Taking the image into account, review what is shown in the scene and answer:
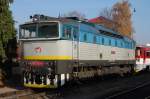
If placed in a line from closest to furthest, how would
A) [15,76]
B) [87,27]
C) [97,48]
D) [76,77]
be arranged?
[76,77]
[87,27]
[97,48]
[15,76]

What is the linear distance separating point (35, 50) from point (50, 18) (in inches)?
72.9

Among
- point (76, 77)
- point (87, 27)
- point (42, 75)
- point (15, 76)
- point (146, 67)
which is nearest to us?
point (42, 75)

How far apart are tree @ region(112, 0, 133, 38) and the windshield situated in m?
48.8

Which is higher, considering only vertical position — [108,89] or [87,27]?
[87,27]

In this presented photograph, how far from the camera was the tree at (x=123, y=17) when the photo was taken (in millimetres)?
66438

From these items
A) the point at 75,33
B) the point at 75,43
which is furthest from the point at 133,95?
the point at 75,33

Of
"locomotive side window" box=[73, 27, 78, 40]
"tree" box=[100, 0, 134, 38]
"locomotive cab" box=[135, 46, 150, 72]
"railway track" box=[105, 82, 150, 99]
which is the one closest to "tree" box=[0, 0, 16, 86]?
"locomotive side window" box=[73, 27, 78, 40]

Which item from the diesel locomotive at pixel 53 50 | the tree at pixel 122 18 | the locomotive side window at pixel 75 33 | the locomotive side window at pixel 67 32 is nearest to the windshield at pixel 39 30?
the diesel locomotive at pixel 53 50

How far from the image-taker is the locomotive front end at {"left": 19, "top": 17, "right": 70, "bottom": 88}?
56.0 feet

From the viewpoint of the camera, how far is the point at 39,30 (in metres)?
17.6

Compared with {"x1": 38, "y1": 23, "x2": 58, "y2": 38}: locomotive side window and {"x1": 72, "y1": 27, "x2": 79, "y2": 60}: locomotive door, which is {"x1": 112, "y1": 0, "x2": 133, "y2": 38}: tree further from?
{"x1": 38, "y1": 23, "x2": 58, "y2": 38}: locomotive side window

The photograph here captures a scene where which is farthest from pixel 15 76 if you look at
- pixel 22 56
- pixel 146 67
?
pixel 146 67

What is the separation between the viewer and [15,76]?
932 inches

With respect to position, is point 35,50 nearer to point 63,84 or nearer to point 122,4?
point 63,84
